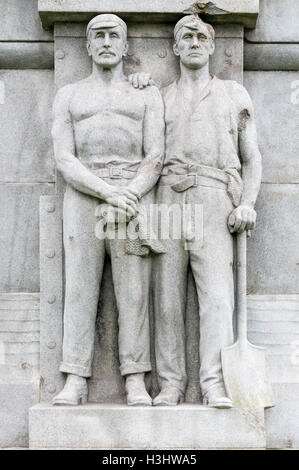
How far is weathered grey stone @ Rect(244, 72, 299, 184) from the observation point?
26.0 ft

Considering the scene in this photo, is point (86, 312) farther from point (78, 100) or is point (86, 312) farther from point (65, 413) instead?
point (78, 100)

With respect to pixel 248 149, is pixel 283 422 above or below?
below

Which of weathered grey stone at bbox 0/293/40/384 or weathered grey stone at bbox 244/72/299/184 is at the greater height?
weathered grey stone at bbox 244/72/299/184

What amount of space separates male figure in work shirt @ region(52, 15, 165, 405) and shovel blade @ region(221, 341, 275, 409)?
0.56 meters

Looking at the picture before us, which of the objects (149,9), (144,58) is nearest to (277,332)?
(144,58)

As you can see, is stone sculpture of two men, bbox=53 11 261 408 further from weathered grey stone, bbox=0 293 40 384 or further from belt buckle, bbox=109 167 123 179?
weathered grey stone, bbox=0 293 40 384

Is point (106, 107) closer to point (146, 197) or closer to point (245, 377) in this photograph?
point (146, 197)

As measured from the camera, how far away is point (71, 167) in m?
7.36

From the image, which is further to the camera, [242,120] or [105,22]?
[242,120]

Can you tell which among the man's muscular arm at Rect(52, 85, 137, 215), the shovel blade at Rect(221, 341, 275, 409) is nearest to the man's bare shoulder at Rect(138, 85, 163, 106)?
the man's muscular arm at Rect(52, 85, 137, 215)

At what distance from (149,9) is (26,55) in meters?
1.00

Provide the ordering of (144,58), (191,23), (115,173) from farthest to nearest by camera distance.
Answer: (144,58) → (191,23) → (115,173)

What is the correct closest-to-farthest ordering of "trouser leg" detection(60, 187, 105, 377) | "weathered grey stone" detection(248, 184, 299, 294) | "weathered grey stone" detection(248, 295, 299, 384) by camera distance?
"trouser leg" detection(60, 187, 105, 377)
"weathered grey stone" detection(248, 295, 299, 384)
"weathered grey stone" detection(248, 184, 299, 294)

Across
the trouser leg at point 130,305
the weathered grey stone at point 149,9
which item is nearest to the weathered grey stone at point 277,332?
the trouser leg at point 130,305
